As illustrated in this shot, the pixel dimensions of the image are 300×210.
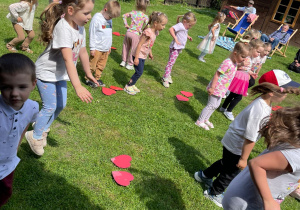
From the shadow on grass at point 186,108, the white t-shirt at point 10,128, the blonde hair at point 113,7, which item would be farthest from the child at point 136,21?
the white t-shirt at point 10,128

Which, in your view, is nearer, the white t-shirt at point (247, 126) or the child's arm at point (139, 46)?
the white t-shirt at point (247, 126)

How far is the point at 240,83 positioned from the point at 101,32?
303cm

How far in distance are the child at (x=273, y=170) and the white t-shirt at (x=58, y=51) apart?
78.5 inches

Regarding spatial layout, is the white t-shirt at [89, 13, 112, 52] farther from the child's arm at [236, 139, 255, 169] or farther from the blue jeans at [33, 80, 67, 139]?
the child's arm at [236, 139, 255, 169]

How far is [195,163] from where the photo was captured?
12.7ft

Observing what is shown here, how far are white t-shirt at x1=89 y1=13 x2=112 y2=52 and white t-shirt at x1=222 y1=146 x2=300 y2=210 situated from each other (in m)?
3.85

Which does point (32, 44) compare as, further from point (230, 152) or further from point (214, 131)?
point (230, 152)

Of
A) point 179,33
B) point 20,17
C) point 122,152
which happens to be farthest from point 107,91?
point 20,17

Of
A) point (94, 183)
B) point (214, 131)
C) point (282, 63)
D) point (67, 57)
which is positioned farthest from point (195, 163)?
point (282, 63)

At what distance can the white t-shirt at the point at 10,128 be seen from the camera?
1.76 metres

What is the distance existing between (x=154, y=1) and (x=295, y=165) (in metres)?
19.1

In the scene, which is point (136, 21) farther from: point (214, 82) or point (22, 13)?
point (214, 82)

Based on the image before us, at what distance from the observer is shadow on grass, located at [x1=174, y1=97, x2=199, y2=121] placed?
5333 mm

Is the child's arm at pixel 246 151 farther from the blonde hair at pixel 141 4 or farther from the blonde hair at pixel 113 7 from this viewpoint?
the blonde hair at pixel 141 4
